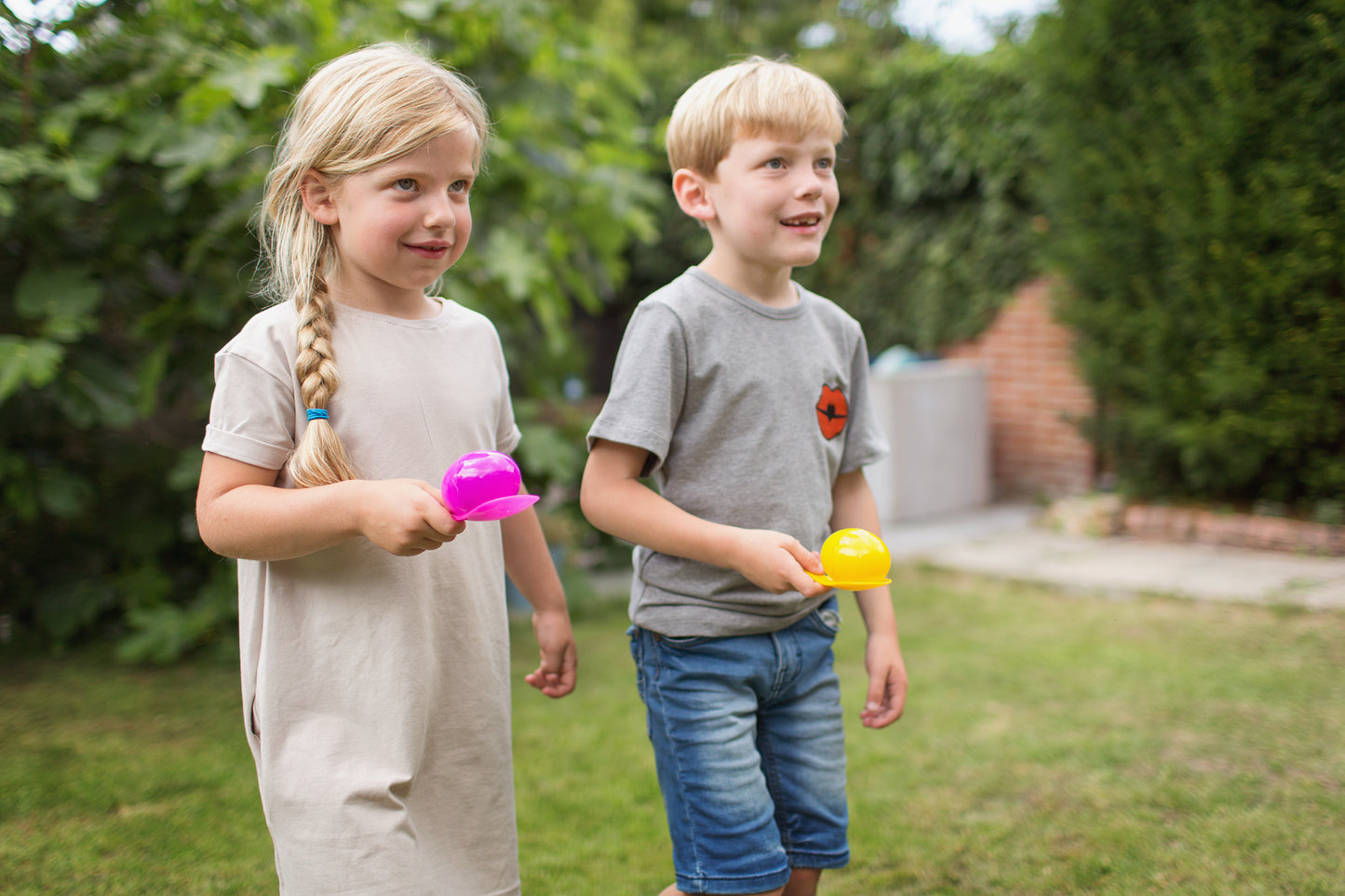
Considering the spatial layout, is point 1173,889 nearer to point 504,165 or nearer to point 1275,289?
point 504,165

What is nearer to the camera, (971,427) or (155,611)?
(155,611)

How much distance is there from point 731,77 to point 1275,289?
13.5 feet

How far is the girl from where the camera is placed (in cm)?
143

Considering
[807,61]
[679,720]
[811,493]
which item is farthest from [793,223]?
[807,61]

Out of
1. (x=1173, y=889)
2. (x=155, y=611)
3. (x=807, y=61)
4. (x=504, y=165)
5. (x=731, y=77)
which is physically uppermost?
(x=807, y=61)

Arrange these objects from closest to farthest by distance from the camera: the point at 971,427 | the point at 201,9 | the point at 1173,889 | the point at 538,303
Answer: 1. the point at 1173,889
2. the point at 201,9
3. the point at 538,303
4. the point at 971,427

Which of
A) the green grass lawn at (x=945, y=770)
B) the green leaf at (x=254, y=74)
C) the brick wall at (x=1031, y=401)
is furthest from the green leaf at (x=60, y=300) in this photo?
the brick wall at (x=1031, y=401)

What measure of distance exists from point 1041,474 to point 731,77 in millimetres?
5997

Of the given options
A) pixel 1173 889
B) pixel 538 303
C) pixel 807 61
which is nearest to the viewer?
pixel 1173 889

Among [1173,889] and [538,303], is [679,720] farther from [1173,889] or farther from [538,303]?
[538,303]

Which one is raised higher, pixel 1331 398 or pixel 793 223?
pixel 793 223

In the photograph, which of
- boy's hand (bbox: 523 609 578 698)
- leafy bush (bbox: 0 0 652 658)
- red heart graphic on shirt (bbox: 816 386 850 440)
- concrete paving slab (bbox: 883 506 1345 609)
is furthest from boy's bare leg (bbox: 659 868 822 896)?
concrete paving slab (bbox: 883 506 1345 609)

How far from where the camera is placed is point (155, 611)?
3934mm

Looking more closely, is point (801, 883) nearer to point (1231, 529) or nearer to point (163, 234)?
point (163, 234)
